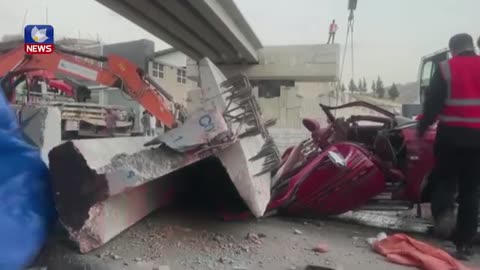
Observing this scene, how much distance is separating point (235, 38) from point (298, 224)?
9.32 metres

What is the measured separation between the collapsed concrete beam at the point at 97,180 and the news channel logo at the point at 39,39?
179 inches

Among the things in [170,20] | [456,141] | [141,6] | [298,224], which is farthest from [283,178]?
[170,20]

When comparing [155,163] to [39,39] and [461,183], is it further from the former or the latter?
[39,39]

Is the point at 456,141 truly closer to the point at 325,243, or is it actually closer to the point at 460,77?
the point at 460,77

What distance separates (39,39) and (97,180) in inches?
227

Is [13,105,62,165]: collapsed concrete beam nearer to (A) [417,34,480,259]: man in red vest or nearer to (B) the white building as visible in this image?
(A) [417,34,480,259]: man in red vest

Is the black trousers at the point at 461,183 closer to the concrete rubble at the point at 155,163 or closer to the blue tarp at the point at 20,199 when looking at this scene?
the concrete rubble at the point at 155,163

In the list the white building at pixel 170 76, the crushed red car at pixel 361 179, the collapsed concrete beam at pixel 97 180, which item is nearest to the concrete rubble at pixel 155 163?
the collapsed concrete beam at pixel 97 180

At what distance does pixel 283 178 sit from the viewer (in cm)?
488

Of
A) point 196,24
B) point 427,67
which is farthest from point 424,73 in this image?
point 196,24

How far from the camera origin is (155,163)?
10.3 feet

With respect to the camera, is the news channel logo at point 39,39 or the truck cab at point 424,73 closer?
the news channel logo at point 39,39

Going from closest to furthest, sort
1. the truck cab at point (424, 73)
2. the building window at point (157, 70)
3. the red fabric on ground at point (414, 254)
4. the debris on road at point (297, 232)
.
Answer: the red fabric on ground at point (414, 254) → the debris on road at point (297, 232) → the truck cab at point (424, 73) → the building window at point (157, 70)

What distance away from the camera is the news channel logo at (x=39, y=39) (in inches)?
284
